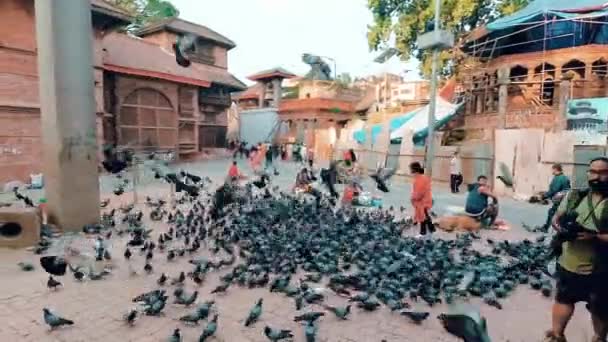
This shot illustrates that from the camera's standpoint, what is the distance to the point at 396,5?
81.2 feet

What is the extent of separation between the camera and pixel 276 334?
3.69 m

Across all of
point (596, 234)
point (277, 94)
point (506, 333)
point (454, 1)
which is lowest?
point (506, 333)


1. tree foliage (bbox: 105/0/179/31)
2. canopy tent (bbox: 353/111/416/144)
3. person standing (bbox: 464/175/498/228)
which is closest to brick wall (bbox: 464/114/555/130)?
canopy tent (bbox: 353/111/416/144)

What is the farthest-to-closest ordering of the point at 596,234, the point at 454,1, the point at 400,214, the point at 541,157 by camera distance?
the point at 454,1, the point at 541,157, the point at 400,214, the point at 596,234

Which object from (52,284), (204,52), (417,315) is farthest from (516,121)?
(204,52)

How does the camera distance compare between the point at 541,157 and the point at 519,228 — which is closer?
the point at 519,228

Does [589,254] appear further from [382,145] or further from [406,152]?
[382,145]

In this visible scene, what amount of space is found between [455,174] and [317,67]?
2890cm

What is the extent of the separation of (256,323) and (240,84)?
28259 millimetres

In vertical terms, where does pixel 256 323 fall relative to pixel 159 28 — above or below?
below

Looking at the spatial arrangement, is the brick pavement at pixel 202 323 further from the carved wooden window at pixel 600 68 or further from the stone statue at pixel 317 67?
the stone statue at pixel 317 67

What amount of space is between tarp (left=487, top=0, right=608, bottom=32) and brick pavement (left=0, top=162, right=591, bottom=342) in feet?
58.8

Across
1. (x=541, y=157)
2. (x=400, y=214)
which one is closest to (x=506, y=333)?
(x=400, y=214)

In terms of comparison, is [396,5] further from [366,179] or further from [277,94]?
[277,94]
